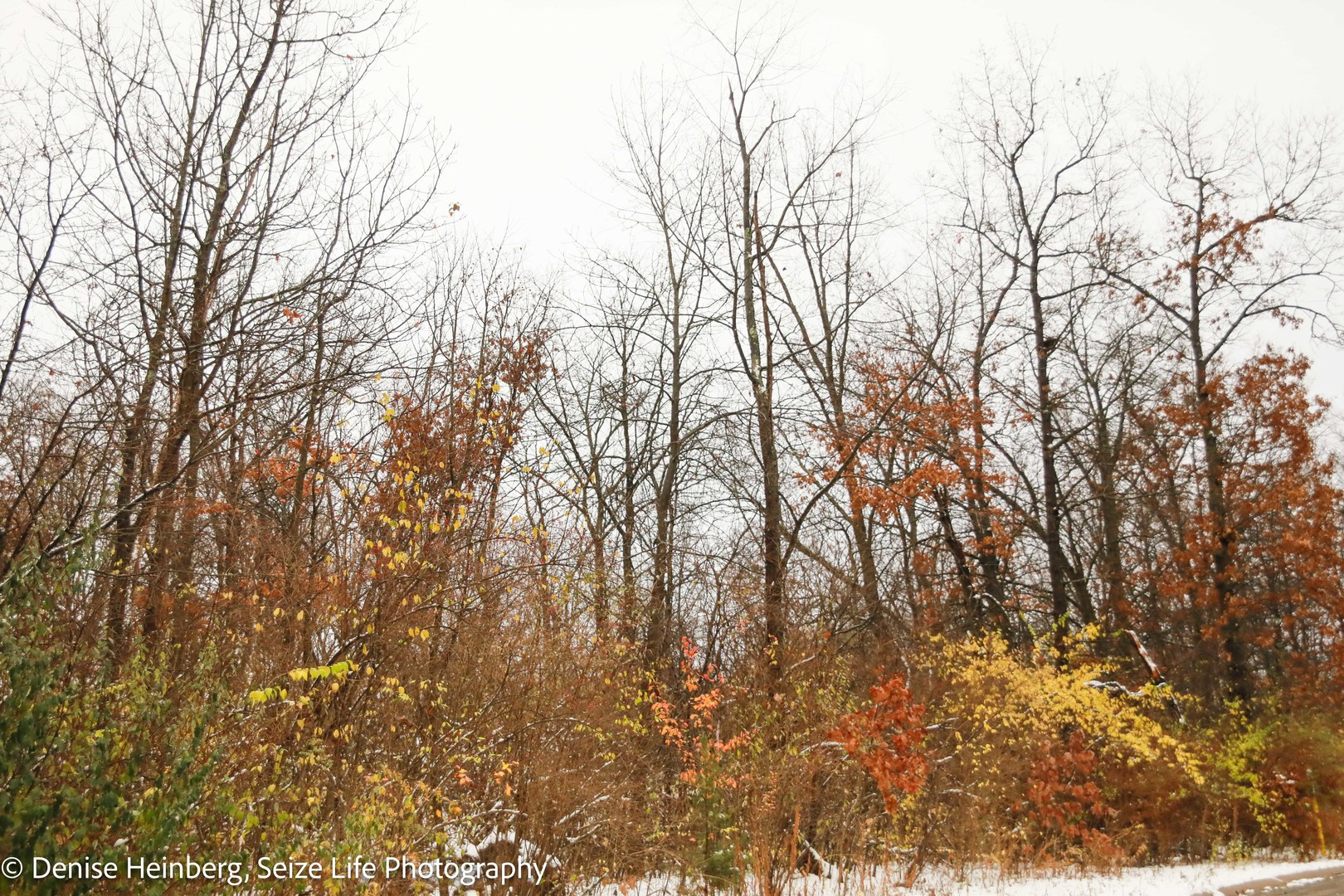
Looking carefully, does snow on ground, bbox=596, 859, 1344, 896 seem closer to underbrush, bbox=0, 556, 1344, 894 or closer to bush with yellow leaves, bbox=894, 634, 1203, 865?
underbrush, bbox=0, 556, 1344, 894

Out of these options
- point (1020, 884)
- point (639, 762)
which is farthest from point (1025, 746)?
point (639, 762)

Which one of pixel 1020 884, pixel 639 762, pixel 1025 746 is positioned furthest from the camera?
pixel 1025 746

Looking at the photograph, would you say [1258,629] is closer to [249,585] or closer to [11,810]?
[249,585]

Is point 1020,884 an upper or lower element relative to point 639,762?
lower

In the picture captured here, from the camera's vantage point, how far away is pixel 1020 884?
909 centimetres

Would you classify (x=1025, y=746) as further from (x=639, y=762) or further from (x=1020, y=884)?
(x=639, y=762)

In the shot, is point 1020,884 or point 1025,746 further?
point 1025,746

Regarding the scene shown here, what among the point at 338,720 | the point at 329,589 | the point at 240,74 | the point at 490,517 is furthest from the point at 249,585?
the point at 240,74

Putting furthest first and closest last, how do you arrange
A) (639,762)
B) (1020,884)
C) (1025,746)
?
(1025,746)
(639,762)
(1020,884)

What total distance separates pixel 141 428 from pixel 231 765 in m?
2.55

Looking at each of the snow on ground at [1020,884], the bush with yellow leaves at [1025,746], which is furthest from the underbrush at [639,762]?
the snow on ground at [1020,884]

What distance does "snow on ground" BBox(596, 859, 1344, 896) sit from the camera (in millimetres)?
7441

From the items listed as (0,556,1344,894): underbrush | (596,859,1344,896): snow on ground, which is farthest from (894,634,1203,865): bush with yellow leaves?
(596,859,1344,896): snow on ground

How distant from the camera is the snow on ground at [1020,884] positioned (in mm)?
7441
